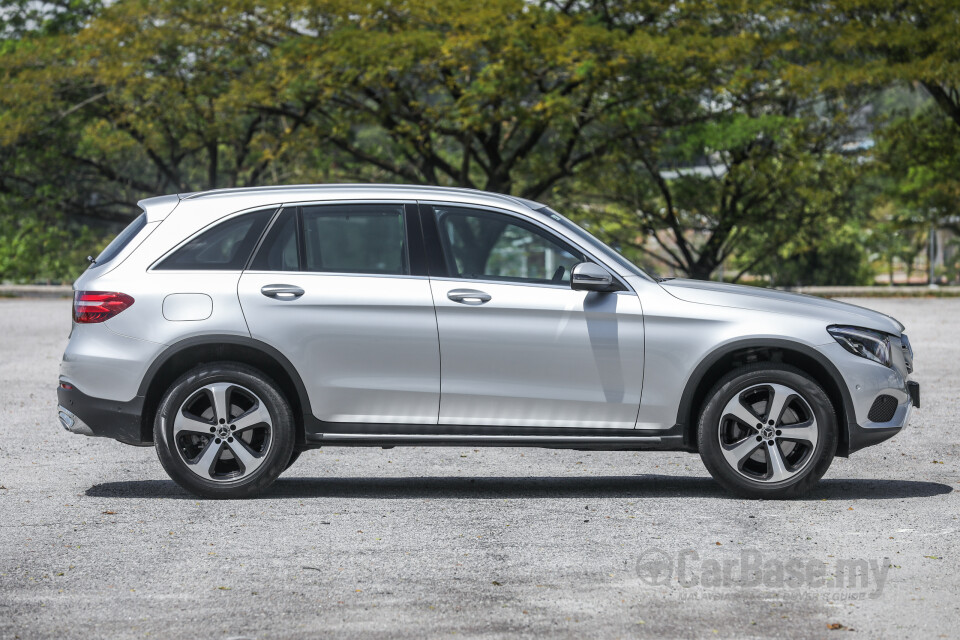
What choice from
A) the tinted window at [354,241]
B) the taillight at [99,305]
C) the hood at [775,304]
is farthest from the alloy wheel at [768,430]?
the taillight at [99,305]

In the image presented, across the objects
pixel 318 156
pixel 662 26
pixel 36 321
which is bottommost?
pixel 36 321

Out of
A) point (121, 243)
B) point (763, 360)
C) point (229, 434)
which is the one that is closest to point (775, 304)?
point (763, 360)

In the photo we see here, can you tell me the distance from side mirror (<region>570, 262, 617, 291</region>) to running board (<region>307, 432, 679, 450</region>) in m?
0.84

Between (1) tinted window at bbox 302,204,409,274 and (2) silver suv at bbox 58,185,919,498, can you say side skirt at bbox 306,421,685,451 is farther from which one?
(1) tinted window at bbox 302,204,409,274

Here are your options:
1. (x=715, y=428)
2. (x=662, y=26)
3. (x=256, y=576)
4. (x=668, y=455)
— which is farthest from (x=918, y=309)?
(x=256, y=576)

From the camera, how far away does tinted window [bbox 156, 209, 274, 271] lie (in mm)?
7602

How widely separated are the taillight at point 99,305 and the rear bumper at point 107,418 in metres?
0.42

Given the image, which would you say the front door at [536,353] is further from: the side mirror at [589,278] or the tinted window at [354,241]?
the tinted window at [354,241]

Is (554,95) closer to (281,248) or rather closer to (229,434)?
(281,248)

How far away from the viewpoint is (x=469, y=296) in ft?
24.2

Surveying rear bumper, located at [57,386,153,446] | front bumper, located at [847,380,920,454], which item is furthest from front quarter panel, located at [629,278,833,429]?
rear bumper, located at [57,386,153,446]

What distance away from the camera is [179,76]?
3134 cm

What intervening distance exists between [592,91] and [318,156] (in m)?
9.29

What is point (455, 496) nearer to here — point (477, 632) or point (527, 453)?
point (527, 453)
